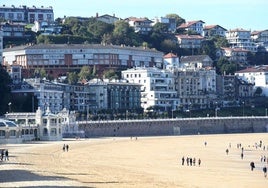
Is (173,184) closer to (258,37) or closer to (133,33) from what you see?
(133,33)

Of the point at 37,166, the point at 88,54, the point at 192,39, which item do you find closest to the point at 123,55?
the point at 88,54

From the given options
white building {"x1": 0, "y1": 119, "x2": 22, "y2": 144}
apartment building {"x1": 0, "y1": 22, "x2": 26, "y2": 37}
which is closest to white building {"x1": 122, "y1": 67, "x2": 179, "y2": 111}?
apartment building {"x1": 0, "y1": 22, "x2": 26, "y2": 37}

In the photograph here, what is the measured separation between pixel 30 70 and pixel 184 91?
27.7 meters

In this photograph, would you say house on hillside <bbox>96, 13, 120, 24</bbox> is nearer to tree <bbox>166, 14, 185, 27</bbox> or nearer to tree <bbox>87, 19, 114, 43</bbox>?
tree <bbox>87, 19, 114, 43</bbox>

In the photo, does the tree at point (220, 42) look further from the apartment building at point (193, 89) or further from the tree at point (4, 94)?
the tree at point (4, 94)

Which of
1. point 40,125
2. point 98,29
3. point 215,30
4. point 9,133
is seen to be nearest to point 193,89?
point 98,29

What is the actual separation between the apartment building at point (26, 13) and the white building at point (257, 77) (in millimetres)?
43549

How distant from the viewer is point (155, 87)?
128375mm

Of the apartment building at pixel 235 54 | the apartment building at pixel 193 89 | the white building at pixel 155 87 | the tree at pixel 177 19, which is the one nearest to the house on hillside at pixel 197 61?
the apartment building at pixel 193 89

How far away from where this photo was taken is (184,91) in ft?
440

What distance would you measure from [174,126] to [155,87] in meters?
22.4

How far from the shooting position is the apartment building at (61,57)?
129625 mm

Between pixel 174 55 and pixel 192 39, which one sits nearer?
pixel 174 55

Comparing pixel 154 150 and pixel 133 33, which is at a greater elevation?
pixel 133 33
